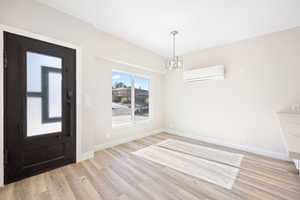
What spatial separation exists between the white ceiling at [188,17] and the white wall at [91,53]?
196mm

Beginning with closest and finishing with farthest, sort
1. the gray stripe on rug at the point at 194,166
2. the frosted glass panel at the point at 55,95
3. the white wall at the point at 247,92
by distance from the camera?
the gray stripe on rug at the point at 194,166, the frosted glass panel at the point at 55,95, the white wall at the point at 247,92

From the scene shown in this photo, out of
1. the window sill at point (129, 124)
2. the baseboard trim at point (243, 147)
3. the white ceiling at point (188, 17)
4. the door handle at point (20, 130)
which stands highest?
the white ceiling at point (188, 17)

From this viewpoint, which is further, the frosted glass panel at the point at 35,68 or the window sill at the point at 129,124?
the window sill at the point at 129,124

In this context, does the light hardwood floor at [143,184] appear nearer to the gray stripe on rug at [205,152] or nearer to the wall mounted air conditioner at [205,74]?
the gray stripe on rug at [205,152]

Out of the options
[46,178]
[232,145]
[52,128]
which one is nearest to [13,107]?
[52,128]

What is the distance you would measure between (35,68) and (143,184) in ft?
8.24

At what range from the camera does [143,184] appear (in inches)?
71.8

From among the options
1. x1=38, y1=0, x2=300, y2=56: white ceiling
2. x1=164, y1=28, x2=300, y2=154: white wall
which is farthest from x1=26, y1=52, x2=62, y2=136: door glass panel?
x1=164, y1=28, x2=300, y2=154: white wall

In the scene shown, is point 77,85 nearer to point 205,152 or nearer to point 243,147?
point 205,152

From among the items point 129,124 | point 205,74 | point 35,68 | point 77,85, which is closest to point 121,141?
point 129,124

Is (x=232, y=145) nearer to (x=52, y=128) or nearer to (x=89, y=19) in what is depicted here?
(x=52, y=128)

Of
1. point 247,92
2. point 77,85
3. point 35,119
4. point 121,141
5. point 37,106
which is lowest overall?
point 121,141

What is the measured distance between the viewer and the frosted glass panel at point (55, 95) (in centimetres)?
216

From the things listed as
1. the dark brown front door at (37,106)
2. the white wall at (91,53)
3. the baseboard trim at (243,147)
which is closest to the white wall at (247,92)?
the baseboard trim at (243,147)
